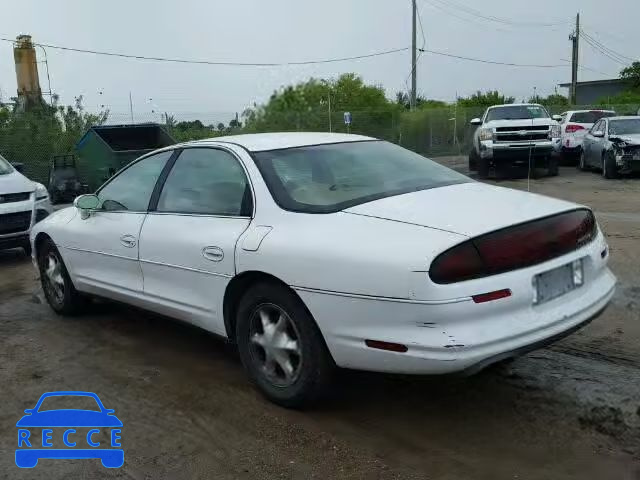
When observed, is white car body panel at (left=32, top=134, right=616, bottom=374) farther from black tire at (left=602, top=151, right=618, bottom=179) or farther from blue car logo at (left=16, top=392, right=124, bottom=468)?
black tire at (left=602, top=151, right=618, bottom=179)

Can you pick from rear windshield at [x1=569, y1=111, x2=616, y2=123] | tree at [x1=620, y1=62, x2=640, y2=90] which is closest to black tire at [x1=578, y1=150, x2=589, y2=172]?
rear windshield at [x1=569, y1=111, x2=616, y2=123]

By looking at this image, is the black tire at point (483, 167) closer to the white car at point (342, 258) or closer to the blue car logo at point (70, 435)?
the white car at point (342, 258)

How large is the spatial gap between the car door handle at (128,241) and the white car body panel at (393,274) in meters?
0.55

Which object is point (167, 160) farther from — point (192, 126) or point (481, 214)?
point (192, 126)

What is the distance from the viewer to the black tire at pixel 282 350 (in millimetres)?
3709

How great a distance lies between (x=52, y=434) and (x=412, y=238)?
2287 mm

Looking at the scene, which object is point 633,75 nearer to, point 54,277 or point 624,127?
point 624,127

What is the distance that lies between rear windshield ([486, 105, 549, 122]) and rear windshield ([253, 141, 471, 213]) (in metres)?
14.1

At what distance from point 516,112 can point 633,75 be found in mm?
40396

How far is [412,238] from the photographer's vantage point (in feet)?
11.0

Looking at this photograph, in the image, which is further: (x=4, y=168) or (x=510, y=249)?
(x=4, y=168)

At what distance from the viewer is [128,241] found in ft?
16.3

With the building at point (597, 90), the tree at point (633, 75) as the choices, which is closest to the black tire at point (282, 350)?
the tree at point (633, 75)

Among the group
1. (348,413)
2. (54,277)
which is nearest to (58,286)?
(54,277)
